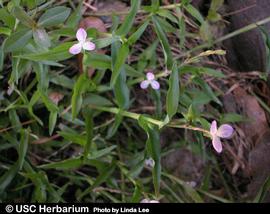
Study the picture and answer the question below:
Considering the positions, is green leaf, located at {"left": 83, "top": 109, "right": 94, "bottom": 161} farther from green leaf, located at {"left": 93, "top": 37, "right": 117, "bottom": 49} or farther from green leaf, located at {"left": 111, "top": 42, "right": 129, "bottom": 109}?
green leaf, located at {"left": 93, "top": 37, "right": 117, "bottom": 49}

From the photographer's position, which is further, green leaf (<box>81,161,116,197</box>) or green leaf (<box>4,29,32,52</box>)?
green leaf (<box>81,161,116,197</box>)


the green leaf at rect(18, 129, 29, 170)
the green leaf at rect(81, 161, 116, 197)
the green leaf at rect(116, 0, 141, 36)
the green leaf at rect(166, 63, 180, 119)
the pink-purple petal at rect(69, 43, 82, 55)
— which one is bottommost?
the green leaf at rect(81, 161, 116, 197)

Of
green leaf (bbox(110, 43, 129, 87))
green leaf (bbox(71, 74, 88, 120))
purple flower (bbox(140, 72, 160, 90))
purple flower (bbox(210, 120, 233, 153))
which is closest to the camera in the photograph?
purple flower (bbox(210, 120, 233, 153))

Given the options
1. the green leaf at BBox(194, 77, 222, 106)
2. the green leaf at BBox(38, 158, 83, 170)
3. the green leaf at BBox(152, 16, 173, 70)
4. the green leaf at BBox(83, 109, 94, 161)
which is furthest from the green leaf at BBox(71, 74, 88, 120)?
the green leaf at BBox(194, 77, 222, 106)

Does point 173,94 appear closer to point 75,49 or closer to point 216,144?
point 216,144

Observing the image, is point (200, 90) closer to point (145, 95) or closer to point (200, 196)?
point (145, 95)

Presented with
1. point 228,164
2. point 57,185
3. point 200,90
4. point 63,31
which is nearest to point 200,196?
point 228,164
